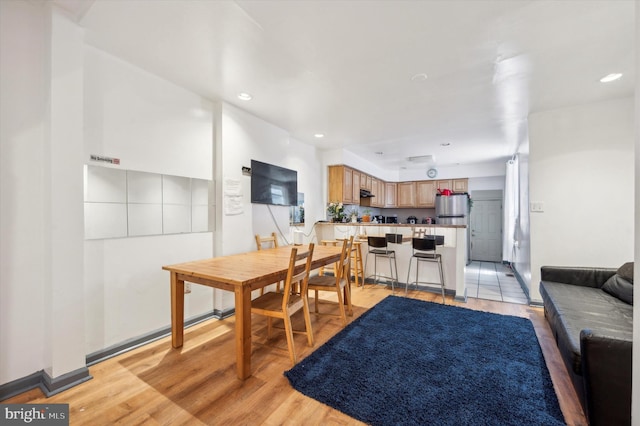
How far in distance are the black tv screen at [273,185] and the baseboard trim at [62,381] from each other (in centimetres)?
228

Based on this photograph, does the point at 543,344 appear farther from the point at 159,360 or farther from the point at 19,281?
the point at 19,281

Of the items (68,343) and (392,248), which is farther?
(392,248)

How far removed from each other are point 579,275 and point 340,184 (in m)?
3.76

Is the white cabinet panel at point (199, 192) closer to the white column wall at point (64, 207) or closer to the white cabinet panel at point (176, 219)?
the white cabinet panel at point (176, 219)

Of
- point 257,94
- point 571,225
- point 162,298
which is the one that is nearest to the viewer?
point 162,298

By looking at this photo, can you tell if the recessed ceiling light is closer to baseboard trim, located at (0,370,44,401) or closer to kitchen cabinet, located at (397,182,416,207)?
kitchen cabinet, located at (397,182,416,207)

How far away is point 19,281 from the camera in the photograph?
1.78 m

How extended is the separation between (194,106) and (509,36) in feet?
10.1

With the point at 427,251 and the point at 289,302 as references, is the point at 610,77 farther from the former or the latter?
the point at 289,302

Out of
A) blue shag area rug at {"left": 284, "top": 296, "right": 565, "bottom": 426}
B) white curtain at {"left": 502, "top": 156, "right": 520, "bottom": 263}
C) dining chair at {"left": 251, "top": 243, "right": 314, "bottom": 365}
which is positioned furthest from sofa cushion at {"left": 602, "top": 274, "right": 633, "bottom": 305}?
dining chair at {"left": 251, "top": 243, "right": 314, "bottom": 365}

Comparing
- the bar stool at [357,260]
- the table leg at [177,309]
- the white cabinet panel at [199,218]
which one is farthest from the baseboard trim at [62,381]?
the bar stool at [357,260]

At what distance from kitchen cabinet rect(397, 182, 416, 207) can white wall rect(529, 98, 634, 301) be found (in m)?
4.23

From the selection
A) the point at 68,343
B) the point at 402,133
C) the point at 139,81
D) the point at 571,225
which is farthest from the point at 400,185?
the point at 68,343

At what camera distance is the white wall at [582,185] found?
10.2 ft
